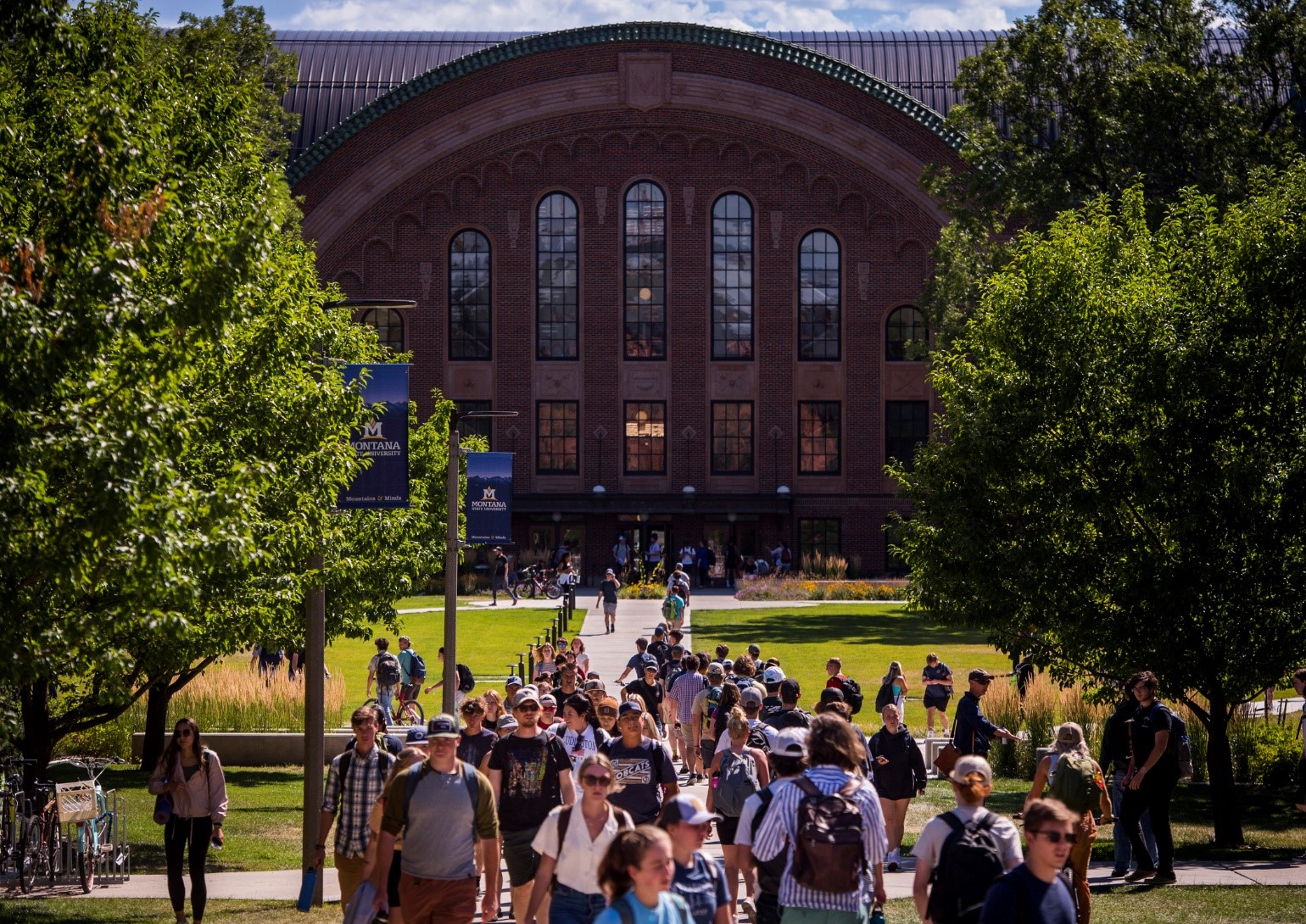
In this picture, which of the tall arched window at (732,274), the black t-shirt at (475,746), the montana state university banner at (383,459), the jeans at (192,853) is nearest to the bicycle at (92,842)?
the jeans at (192,853)

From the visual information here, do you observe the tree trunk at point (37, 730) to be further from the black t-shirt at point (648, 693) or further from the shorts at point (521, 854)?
the shorts at point (521, 854)

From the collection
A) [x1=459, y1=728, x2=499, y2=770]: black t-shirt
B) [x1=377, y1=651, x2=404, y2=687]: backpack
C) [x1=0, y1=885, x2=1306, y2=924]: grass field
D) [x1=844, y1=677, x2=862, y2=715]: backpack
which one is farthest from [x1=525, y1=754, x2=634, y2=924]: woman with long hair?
[x1=377, y1=651, x2=404, y2=687]: backpack

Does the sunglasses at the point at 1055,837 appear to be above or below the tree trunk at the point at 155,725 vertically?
above

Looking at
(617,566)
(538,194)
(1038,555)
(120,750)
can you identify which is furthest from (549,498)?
(1038,555)

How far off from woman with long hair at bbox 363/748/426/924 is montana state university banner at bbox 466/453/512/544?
1569cm

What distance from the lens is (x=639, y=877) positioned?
21.7 feet

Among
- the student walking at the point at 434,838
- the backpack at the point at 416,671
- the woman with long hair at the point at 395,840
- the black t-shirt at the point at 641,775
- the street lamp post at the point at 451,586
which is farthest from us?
the backpack at the point at 416,671

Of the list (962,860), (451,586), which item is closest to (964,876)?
(962,860)

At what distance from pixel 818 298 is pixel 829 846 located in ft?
174

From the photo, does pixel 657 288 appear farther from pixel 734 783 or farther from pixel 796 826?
pixel 796 826

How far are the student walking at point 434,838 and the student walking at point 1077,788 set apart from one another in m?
4.26

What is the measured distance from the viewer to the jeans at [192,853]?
12727 millimetres

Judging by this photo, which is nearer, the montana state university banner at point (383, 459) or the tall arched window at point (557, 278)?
the montana state university banner at point (383, 459)

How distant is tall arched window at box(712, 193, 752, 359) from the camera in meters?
60.2
